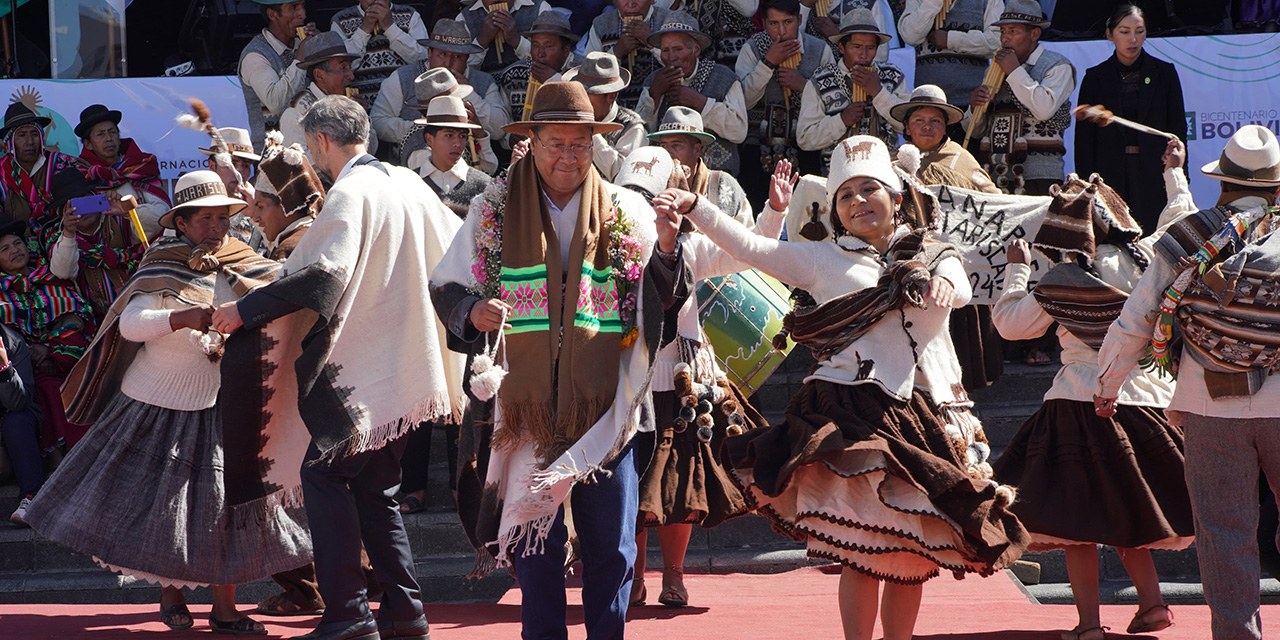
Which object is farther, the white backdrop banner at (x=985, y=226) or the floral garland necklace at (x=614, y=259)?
the white backdrop banner at (x=985, y=226)

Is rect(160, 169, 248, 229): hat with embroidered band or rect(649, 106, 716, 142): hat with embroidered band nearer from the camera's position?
rect(160, 169, 248, 229): hat with embroidered band

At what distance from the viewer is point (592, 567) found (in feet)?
13.9

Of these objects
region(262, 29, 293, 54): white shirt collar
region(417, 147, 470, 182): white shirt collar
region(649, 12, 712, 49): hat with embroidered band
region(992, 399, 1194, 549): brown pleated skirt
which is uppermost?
region(649, 12, 712, 49): hat with embroidered band

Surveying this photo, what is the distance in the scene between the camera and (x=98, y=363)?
578 cm

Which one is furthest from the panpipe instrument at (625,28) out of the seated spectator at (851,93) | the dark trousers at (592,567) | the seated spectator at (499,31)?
the dark trousers at (592,567)

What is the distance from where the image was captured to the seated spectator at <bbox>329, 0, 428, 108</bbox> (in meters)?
9.81

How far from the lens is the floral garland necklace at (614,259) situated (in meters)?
4.29

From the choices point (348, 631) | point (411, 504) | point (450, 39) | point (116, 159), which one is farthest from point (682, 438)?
point (116, 159)

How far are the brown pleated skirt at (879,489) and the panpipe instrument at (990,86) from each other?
175 inches

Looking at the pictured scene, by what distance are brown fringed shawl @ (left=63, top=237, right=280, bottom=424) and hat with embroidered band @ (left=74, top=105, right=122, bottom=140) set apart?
152 inches

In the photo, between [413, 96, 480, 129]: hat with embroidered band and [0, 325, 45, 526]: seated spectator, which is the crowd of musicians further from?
[0, 325, 45, 526]: seated spectator

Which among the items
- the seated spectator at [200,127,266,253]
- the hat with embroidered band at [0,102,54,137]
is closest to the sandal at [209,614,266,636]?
the seated spectator at [200,127,266,253]

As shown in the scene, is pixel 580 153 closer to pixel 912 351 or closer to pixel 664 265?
pixel 664 265

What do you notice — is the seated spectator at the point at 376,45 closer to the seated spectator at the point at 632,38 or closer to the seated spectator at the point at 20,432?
the seated spectator at the point at 632,38
